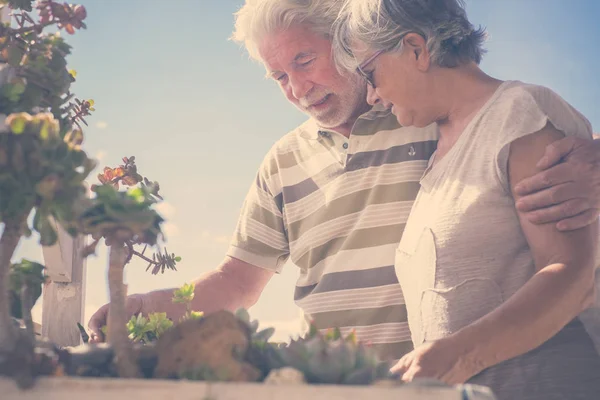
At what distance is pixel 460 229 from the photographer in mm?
2059

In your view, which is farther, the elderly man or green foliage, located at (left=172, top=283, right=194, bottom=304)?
the elderly man

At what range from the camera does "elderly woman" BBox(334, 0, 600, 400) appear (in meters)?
1.85

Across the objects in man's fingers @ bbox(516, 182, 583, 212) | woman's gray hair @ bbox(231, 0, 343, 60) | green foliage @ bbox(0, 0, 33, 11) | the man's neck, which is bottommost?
man's fingers @ bbox(516, 182, 583, 212)

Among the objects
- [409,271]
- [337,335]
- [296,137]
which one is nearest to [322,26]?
[296,137]

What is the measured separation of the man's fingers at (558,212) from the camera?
194cm

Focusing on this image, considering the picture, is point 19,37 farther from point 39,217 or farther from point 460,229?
point 460,229

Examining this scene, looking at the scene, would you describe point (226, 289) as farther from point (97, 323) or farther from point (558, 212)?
point (558, 212)

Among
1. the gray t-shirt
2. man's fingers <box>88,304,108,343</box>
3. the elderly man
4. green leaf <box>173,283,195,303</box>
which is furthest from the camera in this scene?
the elderly man

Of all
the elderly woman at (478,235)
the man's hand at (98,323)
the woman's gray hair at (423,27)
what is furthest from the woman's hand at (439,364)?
the woman's gray hair at (423,27)

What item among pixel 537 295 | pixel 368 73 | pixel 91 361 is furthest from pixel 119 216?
pixel 368 73

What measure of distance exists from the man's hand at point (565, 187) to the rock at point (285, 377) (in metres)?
1.09

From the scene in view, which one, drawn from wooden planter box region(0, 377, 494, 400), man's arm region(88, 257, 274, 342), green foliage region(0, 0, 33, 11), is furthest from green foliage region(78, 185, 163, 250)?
man's arm region(88, 257, 274, 342)

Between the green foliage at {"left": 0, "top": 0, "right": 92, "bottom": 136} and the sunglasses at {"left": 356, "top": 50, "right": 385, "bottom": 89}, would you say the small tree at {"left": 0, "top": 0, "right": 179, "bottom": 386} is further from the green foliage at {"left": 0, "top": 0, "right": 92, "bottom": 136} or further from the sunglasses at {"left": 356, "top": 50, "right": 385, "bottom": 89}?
the sunglasses at {"left": 356, "top": 50, "right": 385, "bottom": 89}

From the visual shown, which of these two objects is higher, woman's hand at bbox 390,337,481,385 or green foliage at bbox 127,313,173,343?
green foliage at bbox 127,313,173,343
